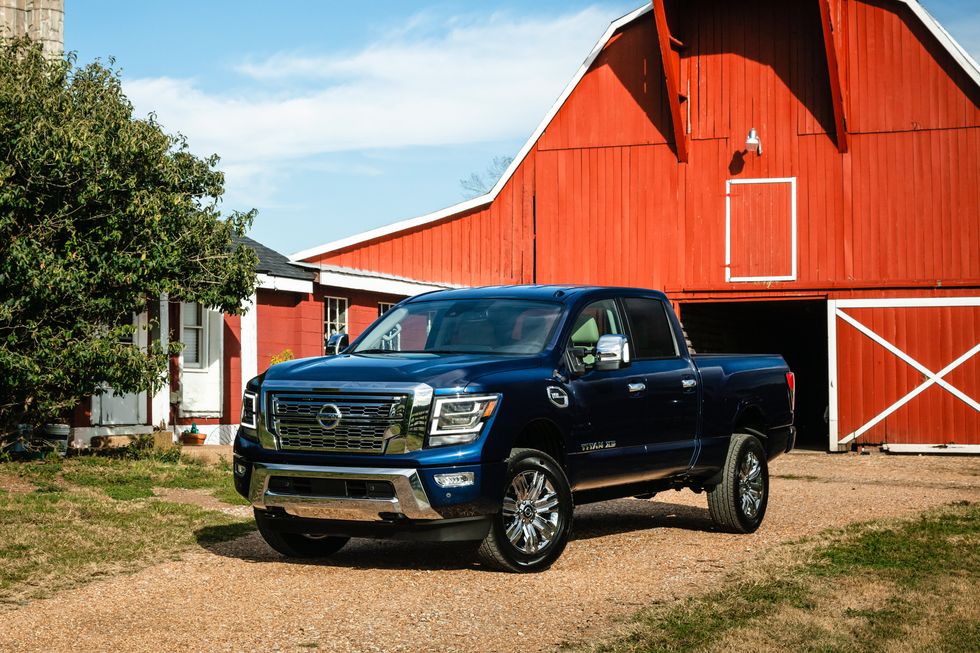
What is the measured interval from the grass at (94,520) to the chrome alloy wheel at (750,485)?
421 centimetres

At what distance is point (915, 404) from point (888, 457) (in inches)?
54.4

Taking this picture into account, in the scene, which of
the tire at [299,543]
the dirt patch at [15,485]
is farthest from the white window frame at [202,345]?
the tire at [299,543]

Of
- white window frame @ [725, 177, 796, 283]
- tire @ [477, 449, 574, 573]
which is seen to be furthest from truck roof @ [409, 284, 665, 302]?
white window frame @ [725, 177, 796, 283]

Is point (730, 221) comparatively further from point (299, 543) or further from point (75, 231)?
point (299, 543)

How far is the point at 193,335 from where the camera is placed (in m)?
19.3

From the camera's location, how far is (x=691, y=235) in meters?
23.5

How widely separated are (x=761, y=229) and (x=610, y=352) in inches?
587

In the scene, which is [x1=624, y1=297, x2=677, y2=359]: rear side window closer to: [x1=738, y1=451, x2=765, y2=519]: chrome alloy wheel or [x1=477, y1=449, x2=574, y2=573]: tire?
[x1=738, y1=451, x2=765, y2=519]: chrome alloy wheel

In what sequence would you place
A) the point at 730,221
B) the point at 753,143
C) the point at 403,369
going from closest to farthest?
the point at 403,369
the point at 753,143
the point at 730,221

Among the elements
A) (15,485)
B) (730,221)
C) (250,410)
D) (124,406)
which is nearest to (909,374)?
(730,221)

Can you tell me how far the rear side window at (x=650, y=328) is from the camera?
9.88m

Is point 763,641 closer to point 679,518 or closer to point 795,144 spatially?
point 679,518

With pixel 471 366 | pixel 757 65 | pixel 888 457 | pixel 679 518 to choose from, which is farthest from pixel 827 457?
pixel 471 366

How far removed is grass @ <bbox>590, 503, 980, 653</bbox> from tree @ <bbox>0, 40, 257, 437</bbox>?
8.26m
